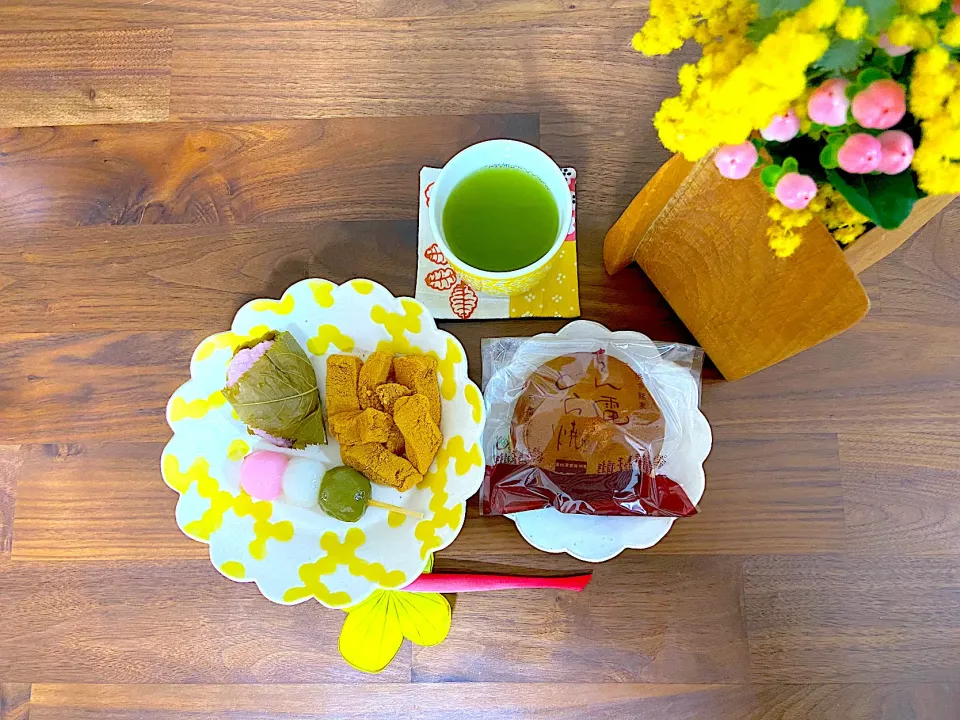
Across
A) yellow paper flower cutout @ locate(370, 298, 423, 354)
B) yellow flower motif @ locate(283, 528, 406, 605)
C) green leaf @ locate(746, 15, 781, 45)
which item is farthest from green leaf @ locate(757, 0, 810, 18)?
yellow flower motif @ locate(283, 528, 406, 605)

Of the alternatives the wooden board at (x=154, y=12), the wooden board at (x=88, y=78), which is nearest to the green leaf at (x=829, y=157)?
the wooden board at (x=154, y=12)

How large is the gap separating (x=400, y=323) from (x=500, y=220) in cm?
14

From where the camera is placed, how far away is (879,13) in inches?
11.6

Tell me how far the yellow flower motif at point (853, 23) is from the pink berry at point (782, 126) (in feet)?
0.14

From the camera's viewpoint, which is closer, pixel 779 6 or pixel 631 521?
pixel 779 6

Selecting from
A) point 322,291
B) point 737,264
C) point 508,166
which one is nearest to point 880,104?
point 737,264

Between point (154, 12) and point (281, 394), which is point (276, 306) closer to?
point (281, 394)

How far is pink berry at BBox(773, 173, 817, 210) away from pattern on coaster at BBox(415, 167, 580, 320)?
0.31 meters

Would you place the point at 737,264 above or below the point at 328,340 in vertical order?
above

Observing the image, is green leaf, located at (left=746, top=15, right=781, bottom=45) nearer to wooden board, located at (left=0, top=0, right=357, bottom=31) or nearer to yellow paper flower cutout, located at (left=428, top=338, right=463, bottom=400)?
yellow paper flower cutout, located at (left=428, top=338, right=463, bottom=400)

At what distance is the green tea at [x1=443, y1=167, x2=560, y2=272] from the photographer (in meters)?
0.60

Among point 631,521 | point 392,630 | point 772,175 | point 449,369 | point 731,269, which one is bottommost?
point 392,630

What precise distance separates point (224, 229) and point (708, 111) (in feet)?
1.82

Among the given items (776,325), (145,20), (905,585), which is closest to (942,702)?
(905,585)
